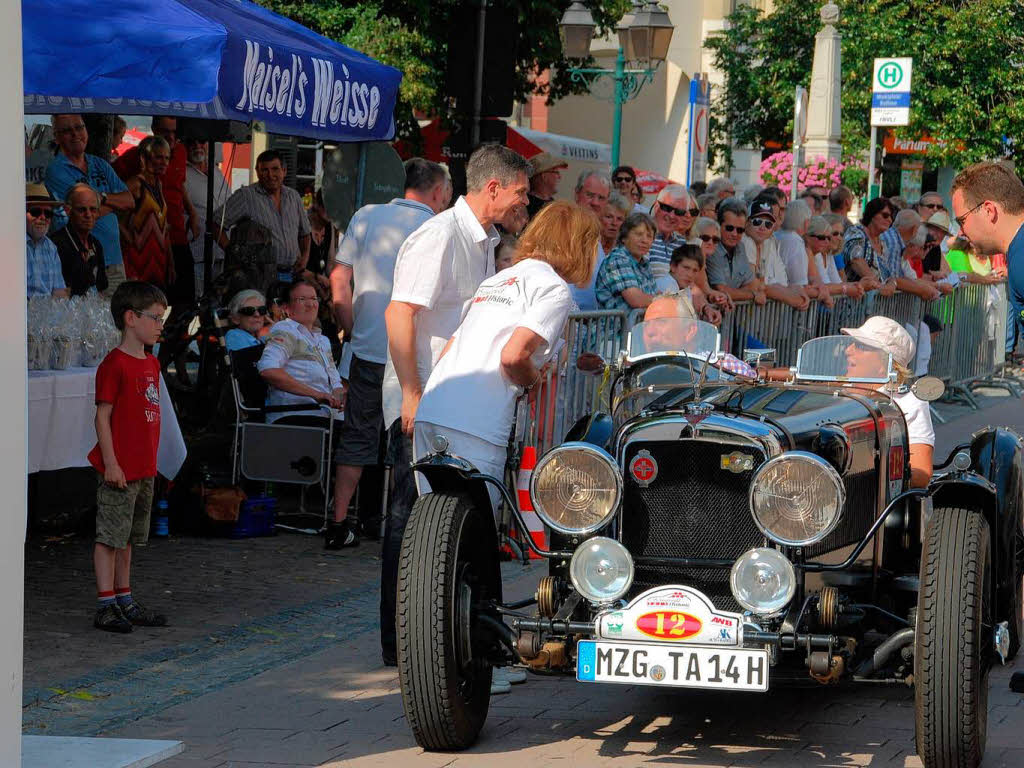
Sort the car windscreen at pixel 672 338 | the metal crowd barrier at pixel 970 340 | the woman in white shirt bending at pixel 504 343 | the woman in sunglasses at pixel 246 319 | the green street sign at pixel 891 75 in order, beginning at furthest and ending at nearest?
the green street sign at pixel 891 75 → the metal crowd barrier at pixel 970 340 → the woman in sunglasses at pixel 246 319 → the car windscreen at pixel 672 338 → the woman in white shirt bending at pixel 504 343

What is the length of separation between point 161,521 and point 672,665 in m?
4.53

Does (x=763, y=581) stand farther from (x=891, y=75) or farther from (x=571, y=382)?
(x=891, y=75)

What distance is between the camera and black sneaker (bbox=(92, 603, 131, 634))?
22.2 feet

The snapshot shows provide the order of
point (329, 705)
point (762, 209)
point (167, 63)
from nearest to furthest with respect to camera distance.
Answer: point (329, 705) → point (167, 63) → point (762, 209)

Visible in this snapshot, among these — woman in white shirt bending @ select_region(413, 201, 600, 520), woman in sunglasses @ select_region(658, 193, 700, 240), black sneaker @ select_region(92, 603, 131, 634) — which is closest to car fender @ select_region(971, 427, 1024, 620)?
woman in white shirt bending @ select_region(413, 201, 600, 520)

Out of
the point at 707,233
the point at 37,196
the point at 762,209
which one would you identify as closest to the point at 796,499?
the point at 37,196

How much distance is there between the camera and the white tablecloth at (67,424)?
290 inches

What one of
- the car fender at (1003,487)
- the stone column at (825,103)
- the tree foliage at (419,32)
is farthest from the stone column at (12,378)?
the tree foliage at (419,32)

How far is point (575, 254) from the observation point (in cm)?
584

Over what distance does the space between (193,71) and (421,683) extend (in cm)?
321

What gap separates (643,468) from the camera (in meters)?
5.34

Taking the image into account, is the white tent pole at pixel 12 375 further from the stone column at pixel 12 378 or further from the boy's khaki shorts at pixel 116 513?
the boy's khaki shorts at pixel 116 513

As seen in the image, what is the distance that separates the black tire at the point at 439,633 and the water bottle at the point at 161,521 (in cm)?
377

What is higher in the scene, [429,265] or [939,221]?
[939,221]
